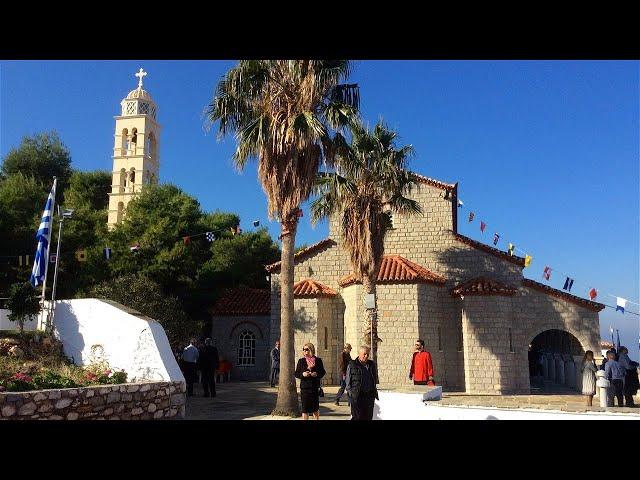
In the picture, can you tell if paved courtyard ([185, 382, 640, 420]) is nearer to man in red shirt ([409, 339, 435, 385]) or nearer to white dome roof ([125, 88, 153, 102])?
man in red shirt ([409, 339, 435, 385])

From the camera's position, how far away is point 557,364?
887 inches

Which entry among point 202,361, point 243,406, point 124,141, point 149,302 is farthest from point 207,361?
point 124,141

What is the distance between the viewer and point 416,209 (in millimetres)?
18016

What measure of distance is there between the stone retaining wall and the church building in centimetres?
879

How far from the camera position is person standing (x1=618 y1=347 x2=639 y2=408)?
12.1 metres

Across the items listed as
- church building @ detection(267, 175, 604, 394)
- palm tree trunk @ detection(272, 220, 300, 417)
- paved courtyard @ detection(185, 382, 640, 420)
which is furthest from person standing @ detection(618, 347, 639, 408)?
palm tree trunk @ detection(272, 220, 300, 417)

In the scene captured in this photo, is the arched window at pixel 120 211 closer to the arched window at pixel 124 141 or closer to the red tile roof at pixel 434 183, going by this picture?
the arched window at pixel 124 141

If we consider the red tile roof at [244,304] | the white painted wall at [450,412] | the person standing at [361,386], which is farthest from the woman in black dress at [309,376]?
the red tile roof at [244,304]

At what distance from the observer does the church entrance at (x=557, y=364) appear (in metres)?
20.0

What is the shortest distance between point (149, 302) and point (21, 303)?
5.64 meters

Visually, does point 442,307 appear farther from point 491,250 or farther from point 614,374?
point 614,374

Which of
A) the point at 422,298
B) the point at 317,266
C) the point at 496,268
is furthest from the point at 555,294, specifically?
the point at 317,266

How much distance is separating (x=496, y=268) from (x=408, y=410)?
13423mm
